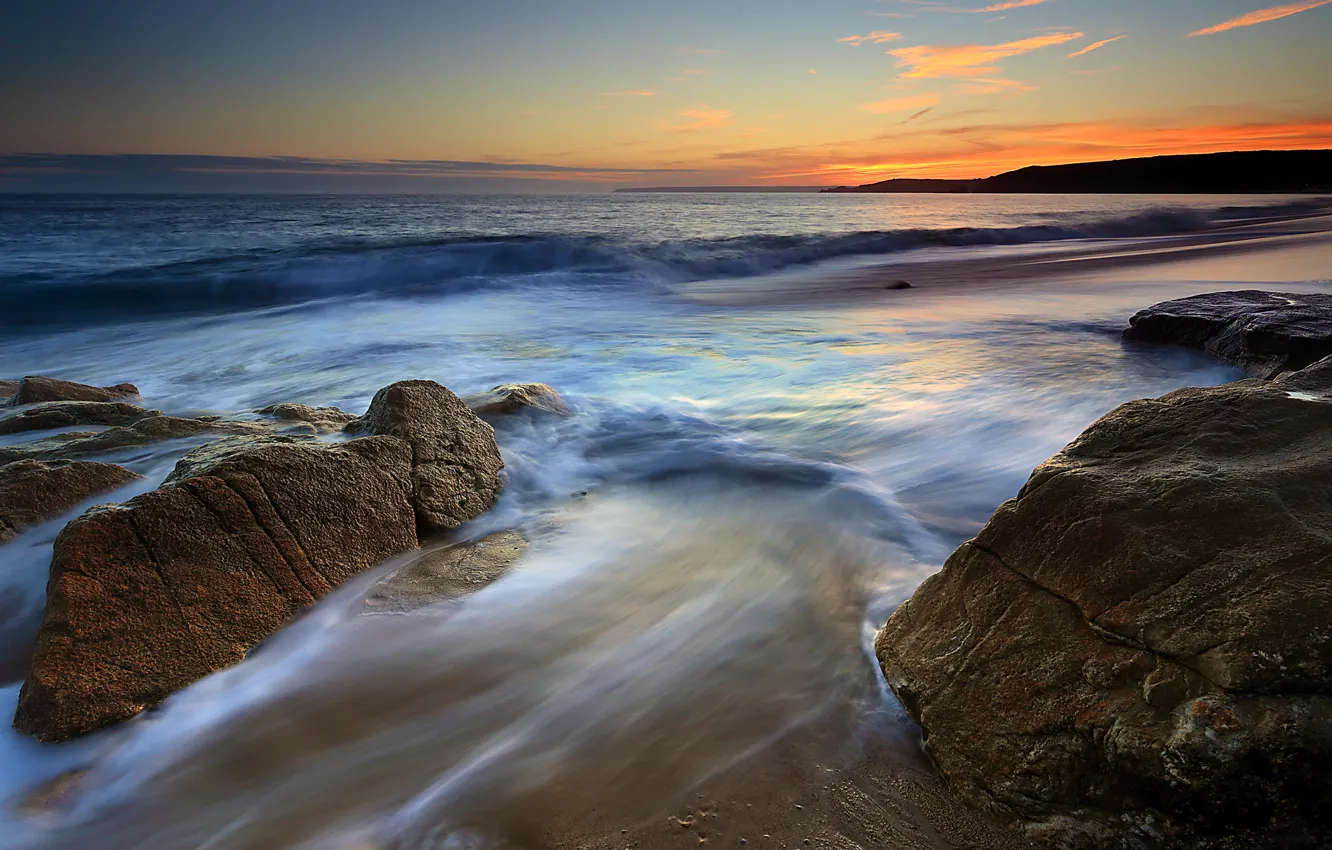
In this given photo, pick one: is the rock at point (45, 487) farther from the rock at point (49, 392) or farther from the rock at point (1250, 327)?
the rock at point (1250, 327)

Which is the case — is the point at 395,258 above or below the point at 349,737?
above

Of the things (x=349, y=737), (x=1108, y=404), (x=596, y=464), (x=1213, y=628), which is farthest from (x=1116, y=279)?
(x=349, y=737)

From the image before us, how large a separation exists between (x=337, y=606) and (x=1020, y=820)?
266 centimetres

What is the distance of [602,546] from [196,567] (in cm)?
184

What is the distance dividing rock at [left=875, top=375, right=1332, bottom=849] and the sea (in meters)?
0.49

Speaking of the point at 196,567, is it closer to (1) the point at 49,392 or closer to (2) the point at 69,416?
(2) the point at 69,416

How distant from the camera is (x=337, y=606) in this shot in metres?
3.13

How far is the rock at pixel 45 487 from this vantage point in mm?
3340

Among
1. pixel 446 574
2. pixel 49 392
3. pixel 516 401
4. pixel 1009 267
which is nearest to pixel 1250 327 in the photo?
pixel 516 401

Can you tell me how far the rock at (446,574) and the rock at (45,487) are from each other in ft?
5.40

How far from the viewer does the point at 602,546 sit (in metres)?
3.91

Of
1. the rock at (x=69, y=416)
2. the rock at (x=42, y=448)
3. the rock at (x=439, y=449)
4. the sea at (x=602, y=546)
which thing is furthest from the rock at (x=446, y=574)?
the rock at (x=69, y=416)

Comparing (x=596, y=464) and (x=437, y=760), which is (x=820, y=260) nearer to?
(x=596, y=464)

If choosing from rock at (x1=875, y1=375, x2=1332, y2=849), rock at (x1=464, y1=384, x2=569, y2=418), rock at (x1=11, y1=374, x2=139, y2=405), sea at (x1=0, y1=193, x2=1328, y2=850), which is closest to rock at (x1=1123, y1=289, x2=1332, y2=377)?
sea at (x1=0, y1=193, x2=1328, y2=850)
